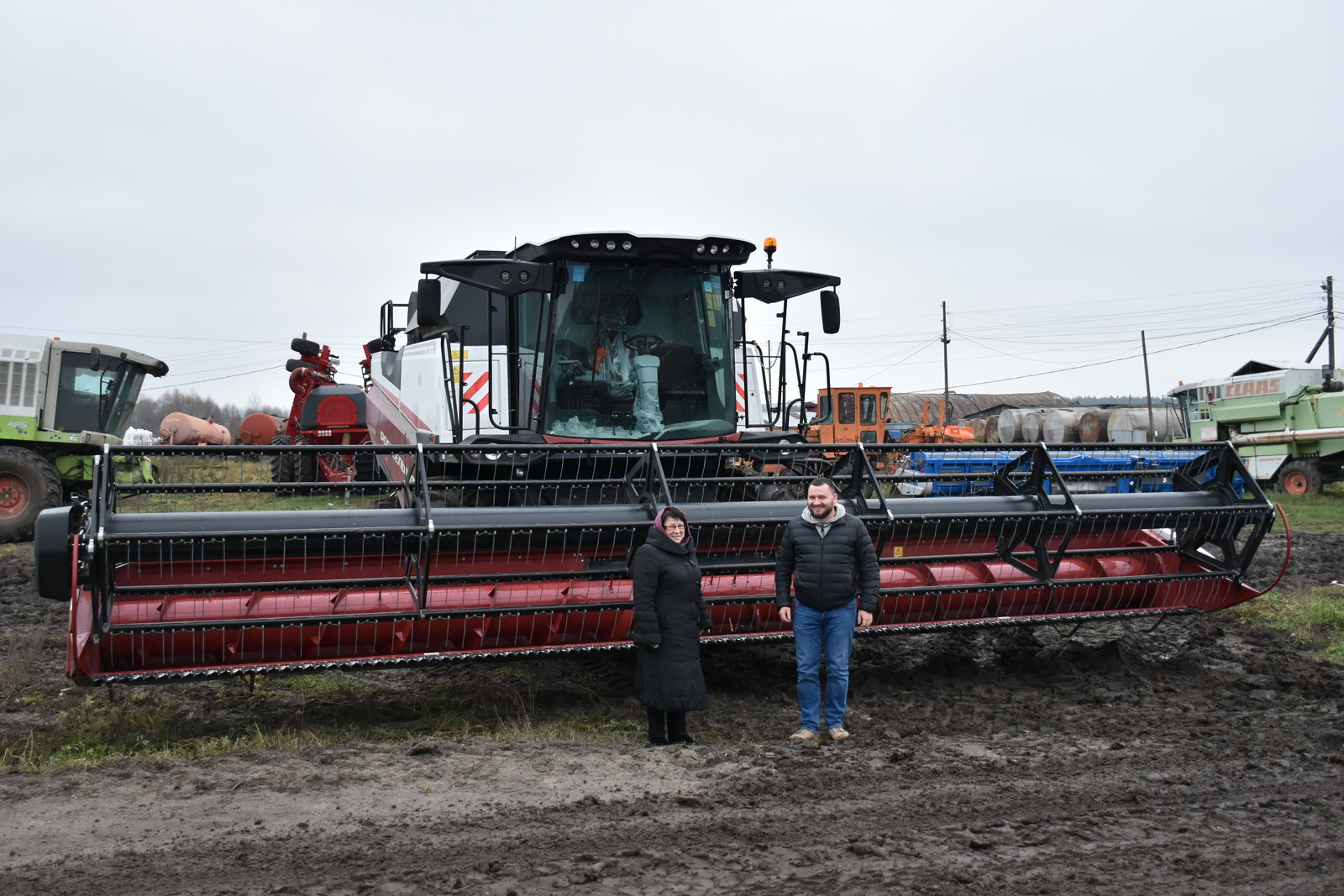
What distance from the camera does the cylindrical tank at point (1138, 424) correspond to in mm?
34906

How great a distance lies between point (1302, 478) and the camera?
22906 mm

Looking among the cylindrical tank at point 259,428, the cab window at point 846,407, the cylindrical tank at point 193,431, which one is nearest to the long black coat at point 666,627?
the cab window at point 846,407

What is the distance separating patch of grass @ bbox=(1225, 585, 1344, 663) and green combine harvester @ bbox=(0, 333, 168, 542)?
1427 cm

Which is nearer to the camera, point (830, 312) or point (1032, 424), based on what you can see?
point (830, 312)

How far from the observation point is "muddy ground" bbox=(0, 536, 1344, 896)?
12.2 ft

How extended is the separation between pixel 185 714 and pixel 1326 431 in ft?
75.2

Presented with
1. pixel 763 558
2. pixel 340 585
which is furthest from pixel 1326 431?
pixel 340 585

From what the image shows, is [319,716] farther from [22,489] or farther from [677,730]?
[22,489]

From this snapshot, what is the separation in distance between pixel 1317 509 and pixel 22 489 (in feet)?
70.4

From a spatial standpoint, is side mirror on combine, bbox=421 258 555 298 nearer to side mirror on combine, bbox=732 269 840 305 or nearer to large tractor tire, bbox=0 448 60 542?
side mirror on combine, bbox=732 269 840 305

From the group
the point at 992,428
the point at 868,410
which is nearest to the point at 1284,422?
the point at 868,410

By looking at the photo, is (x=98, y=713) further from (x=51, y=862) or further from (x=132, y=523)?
(x=51, y=862)

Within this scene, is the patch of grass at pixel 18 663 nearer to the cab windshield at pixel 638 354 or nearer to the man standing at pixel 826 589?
the cab windshield at pixel 638 354

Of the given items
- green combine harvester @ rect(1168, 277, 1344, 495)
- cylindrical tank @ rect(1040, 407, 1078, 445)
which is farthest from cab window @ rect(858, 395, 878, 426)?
cylindrical tank @ rect(1040, 407, 1078, 445)
